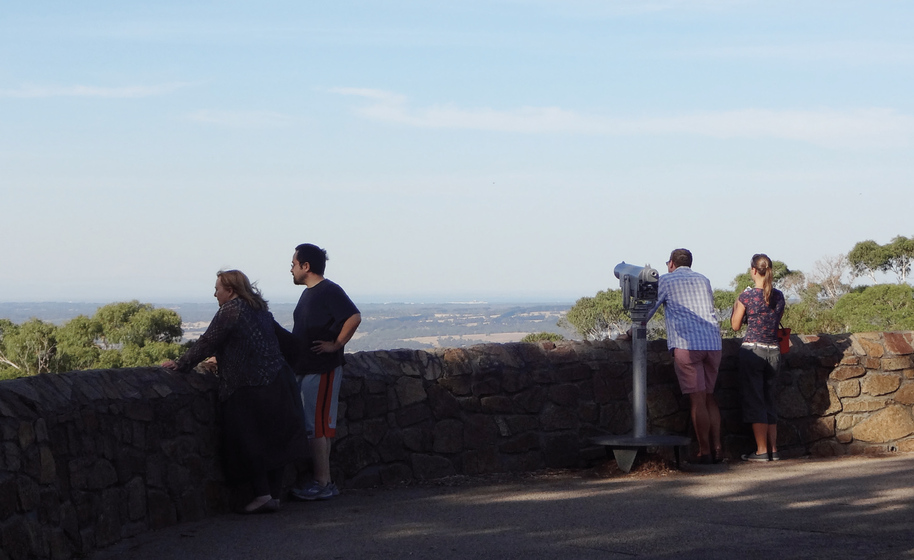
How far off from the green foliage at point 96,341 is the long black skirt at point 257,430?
38.4m

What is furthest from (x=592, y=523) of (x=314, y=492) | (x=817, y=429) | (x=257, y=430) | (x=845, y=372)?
(x=845, y=372)

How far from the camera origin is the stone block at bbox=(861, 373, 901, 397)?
9.05 meters

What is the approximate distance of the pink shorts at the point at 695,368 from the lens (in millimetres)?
7988

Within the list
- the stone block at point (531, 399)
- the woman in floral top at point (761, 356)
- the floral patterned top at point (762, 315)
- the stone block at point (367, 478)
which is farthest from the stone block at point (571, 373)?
the stone block at point (367, 478)

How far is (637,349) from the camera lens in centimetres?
752

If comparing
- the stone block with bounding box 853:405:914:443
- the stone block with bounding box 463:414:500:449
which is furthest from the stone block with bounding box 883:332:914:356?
the stone block with bounding box 463:414:500:449

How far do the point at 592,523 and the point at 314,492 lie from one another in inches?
79.1

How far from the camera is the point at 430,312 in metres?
121

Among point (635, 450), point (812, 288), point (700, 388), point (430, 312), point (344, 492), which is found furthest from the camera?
point (430, 312)

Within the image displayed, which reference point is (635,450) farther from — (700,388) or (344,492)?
(344,492)

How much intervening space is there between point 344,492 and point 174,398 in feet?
5.29

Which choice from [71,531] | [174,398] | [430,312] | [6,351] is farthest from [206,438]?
[430,312]

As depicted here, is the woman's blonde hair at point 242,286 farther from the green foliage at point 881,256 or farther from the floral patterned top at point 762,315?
the green foliage at point 881,256

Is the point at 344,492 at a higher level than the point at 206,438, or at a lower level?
lower
